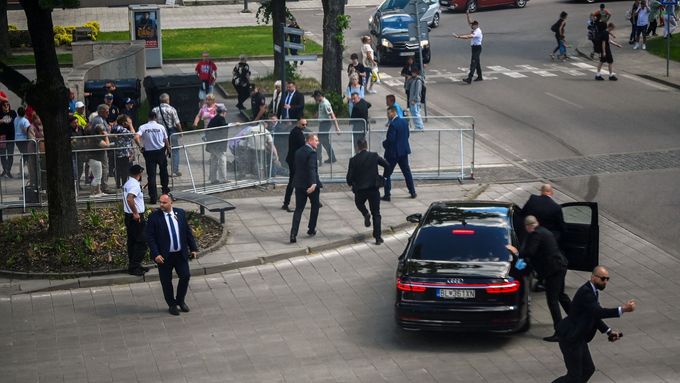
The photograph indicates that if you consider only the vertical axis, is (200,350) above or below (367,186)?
below

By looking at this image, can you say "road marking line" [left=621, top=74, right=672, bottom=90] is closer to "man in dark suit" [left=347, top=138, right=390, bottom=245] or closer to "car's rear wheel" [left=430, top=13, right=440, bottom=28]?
"car's rear wheel" [left=430, top=13, right=440, bottom=28]

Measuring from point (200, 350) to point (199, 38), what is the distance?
31.4m

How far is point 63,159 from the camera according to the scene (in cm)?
1788

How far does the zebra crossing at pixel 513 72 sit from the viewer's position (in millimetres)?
34844

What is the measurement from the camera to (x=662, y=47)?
3856 centimetres

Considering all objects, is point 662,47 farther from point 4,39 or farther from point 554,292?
point 554,292

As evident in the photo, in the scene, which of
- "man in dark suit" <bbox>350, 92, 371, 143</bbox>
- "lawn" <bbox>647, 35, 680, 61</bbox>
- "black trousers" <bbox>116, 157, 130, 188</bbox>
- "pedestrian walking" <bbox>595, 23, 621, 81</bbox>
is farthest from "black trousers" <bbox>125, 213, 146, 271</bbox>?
"lawn" <bbox>647, 35, 680, 61</bbox>

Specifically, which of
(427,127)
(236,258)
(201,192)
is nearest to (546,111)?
(427,127)

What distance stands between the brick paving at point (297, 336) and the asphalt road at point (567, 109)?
12.3ft

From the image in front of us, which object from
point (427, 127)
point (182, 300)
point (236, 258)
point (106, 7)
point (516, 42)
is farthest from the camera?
point (106, 7)

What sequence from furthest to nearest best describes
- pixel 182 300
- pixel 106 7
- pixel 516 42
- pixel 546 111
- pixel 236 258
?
1. pixel 106 7
2. pixel 516 42
3. pixel 546 111
4. pixel 236 258
5. pixel 182 300

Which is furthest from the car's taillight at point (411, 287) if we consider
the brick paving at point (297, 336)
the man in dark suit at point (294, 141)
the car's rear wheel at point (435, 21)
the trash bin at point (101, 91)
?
the car's rear wheel at point (435, 21)

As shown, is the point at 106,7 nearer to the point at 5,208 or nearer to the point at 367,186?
the point at 5,208

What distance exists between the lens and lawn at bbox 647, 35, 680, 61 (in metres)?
37.2
